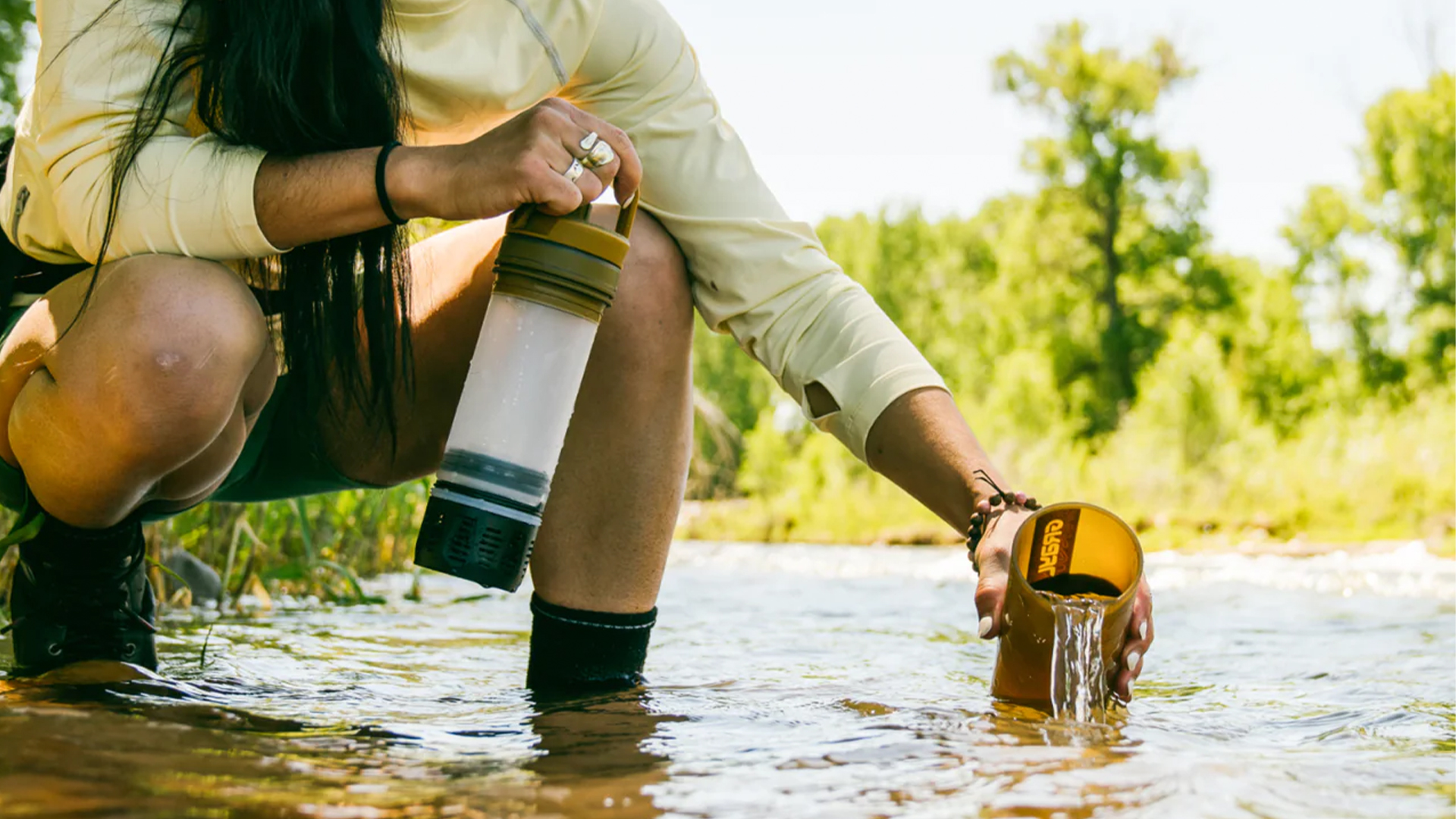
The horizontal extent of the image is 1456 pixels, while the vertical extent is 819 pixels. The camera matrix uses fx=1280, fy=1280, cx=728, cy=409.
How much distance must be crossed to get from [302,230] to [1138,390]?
28.2m

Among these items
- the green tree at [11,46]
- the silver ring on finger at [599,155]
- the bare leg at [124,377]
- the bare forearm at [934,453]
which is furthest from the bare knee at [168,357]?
the green tree at [11,46]

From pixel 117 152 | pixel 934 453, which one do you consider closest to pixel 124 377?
pixel 117 152

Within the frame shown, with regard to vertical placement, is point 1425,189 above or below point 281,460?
above

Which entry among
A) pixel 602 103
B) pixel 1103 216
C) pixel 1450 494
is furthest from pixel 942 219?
pixel 602 103

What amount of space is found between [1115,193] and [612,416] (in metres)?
27.8

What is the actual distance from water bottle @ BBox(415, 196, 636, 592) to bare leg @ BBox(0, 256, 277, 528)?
281 millimetres

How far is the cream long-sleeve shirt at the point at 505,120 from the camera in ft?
4.74

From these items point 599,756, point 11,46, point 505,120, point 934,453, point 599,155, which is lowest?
point 599,756

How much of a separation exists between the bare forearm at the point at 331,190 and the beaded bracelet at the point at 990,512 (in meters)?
0.76

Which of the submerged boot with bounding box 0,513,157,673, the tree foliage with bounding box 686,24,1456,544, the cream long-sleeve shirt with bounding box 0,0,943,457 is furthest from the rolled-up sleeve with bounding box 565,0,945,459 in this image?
the tree foliage with bounding box 686,24,1456,544

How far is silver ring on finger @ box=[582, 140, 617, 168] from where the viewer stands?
1.43 m

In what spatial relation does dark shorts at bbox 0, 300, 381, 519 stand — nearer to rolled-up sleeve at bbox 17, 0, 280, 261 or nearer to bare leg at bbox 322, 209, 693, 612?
bare leg at bbox 322, 209, 693, 612

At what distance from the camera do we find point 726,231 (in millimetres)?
1817

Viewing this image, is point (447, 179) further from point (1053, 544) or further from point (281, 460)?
point (1053, 544)
